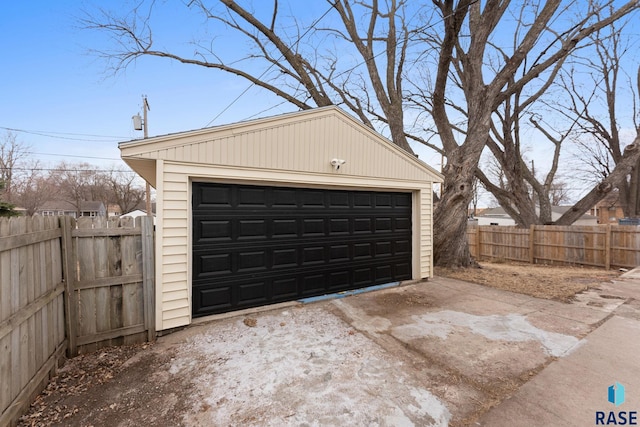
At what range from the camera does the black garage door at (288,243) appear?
3943mm

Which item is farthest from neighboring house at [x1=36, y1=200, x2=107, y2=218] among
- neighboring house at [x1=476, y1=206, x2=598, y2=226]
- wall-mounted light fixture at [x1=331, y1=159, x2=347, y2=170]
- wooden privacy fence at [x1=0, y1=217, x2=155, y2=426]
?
neighboring house at [x1=476, y1=206, x2=598, y2=226]

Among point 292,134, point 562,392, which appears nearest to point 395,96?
point 292,134

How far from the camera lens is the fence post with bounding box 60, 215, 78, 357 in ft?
9.67

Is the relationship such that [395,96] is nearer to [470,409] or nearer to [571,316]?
[571,316]

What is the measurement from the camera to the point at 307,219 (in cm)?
477

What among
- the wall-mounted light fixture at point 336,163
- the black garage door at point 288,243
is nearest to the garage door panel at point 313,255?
the black garage door at point 288,243

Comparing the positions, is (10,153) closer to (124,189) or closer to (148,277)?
(124,189)

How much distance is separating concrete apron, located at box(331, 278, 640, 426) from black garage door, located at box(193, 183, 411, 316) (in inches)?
26.2

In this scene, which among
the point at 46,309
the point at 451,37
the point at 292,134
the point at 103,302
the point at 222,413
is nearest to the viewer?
the point at 222,413

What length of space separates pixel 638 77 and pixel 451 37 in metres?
14.3

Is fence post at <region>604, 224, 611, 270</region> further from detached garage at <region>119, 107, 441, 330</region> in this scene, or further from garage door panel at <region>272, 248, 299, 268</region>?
garage door panel at <region>272, 248, 299, 268</region>

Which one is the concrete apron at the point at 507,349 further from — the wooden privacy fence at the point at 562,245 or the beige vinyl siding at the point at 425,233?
the wooden privacy fence at the point at 562,245

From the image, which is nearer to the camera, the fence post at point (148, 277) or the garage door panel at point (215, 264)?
the fence post at point (148, 277)

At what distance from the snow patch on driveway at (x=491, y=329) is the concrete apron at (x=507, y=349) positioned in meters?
0.01
